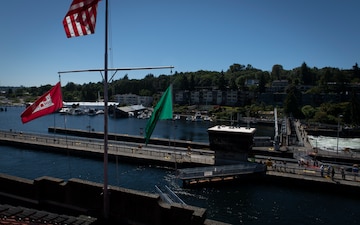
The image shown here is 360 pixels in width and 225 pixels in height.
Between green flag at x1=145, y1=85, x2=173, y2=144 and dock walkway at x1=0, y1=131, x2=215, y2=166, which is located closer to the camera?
green flag at x1=145, y1=85, x2=173, y2=144

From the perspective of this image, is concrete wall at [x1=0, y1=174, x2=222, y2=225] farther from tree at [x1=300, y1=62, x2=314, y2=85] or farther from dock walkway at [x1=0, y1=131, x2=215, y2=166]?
tree at [x1=300, y1=62, x2=314, y2=85]

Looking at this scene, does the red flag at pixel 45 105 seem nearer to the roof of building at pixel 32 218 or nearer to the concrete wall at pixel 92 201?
the concrete wall at pixel 92 201

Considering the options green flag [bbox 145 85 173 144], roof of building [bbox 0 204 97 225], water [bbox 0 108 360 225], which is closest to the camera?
roof of building [bbox 0 204 97 225]

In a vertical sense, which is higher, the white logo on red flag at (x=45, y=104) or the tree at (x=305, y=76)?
the tree at (x=305, y=76)

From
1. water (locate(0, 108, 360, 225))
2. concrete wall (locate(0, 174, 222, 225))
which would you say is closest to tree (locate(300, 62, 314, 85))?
water (locate(0, 108, 360, 225))

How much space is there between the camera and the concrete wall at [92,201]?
1270cm

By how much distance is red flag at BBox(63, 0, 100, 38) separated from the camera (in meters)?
11.2

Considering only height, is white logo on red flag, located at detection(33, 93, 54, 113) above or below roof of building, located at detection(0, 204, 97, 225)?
above

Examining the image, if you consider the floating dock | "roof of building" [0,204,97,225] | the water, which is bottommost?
the water

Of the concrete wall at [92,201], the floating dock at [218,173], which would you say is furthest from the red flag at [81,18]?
the floating dock at [218,173]

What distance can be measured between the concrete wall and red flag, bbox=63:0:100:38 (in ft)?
23.7

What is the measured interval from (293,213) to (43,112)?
1968 centimetres

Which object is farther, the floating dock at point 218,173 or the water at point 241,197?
the floating dock at point 218,173

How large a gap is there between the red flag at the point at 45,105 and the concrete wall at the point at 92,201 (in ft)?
12.0
